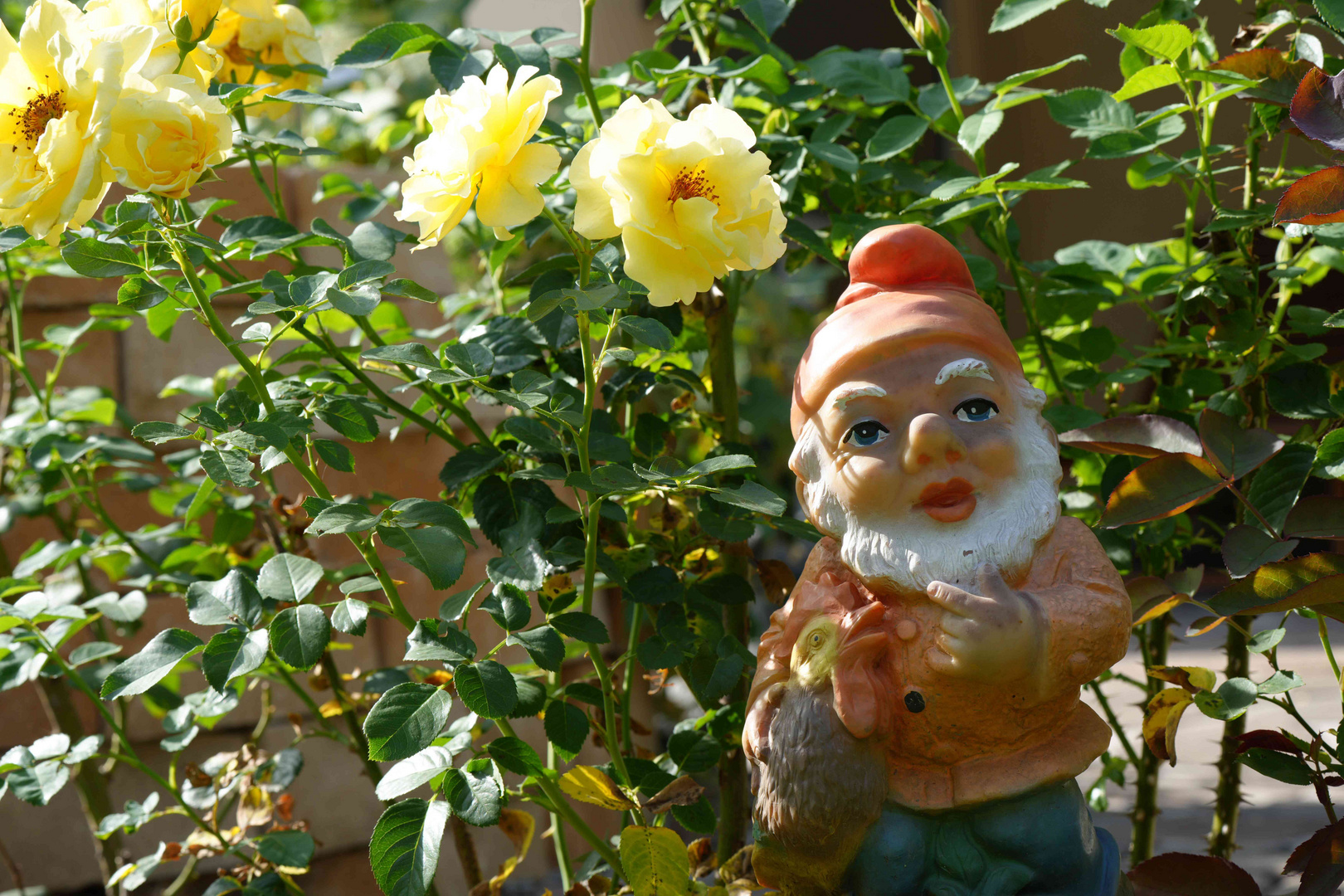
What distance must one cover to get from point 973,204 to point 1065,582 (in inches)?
20.1

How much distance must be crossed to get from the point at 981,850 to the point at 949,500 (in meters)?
0.33

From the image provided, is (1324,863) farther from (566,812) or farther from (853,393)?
(566,812)

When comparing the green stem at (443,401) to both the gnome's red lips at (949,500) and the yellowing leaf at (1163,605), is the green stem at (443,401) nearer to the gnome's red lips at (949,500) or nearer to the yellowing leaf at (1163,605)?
the gnome's red lips at (949,500)

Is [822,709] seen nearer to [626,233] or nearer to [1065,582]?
[1065,582]

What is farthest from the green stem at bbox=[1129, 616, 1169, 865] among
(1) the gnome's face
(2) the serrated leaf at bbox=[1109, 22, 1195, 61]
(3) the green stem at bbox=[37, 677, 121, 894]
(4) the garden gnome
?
(3) the green stem at bbox=[37, 677, 121, 894]

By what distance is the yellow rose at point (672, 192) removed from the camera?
3.24ft

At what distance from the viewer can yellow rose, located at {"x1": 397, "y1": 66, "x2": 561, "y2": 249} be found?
3.24ft

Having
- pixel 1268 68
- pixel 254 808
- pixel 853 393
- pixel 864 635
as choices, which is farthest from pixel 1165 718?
pixel 254 808

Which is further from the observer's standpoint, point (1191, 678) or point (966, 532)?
point (1191, 678)

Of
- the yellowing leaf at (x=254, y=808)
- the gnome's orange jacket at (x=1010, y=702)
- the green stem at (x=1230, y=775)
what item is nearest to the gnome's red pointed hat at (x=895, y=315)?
the gnome's orange jacket at (x=1010, y=702)

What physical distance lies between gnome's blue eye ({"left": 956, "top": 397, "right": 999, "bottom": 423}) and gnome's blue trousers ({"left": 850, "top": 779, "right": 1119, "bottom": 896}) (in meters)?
0.35

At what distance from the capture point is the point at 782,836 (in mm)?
1060

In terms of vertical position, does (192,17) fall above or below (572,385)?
above

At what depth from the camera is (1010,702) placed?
1024 mm
